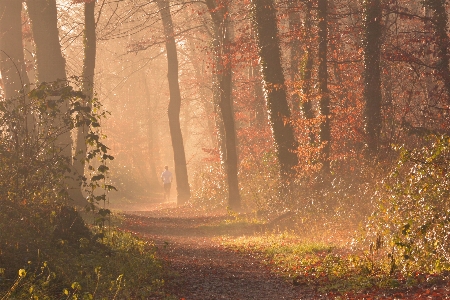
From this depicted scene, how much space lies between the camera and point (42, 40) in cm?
1870

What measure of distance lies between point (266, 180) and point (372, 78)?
259 inches

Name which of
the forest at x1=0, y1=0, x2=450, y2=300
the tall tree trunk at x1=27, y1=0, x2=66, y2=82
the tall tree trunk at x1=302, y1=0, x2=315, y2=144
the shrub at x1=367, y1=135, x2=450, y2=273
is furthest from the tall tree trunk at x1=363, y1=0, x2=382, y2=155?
the tall tree trunk at x1=27, y1=0, x2=66, y2=82

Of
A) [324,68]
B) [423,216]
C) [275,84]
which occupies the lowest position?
[423,216]

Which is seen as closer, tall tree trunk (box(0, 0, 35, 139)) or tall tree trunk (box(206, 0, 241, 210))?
tall tree trunk (box(206, 0, 241, 210))

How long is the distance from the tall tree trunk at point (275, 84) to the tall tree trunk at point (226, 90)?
159 centimetres

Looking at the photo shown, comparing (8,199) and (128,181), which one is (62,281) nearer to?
(8,199)

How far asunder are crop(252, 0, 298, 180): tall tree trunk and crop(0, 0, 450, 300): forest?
0.15 ft

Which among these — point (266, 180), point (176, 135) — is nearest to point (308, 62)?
point (266, 180)

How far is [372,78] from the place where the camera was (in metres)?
17.2

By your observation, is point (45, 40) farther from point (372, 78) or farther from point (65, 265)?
point (65, 265)

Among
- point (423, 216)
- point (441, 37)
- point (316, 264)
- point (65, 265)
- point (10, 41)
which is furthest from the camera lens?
point (10, 41)

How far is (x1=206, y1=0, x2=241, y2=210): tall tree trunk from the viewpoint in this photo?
20859 mm

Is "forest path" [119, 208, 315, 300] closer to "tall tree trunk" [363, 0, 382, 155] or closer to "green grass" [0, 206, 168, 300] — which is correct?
"green grass" [0, 206, 168, 300]

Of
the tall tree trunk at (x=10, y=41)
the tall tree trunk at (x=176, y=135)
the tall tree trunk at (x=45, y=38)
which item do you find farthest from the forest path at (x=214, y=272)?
the tall tree trunk at (x=176, y=135)
